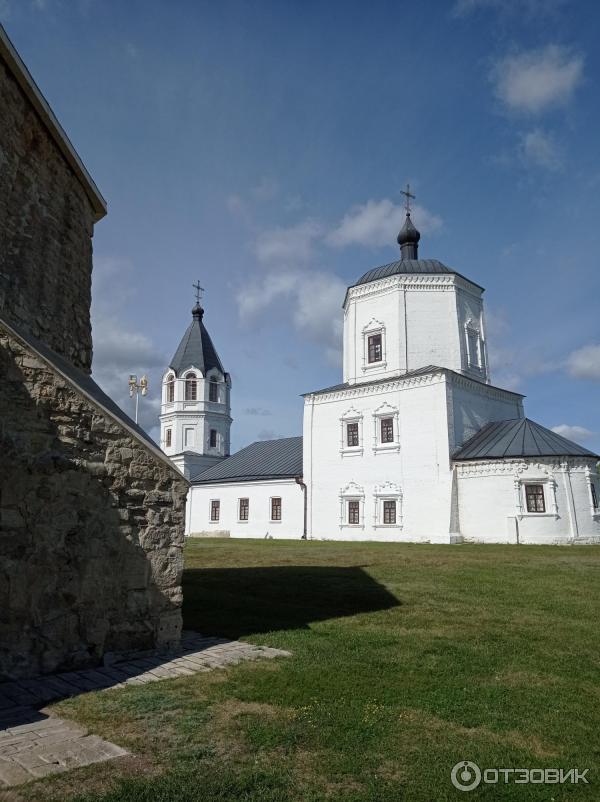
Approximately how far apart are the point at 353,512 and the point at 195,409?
20.0 metres

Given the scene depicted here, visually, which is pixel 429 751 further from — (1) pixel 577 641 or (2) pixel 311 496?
(2) pixel 311 496

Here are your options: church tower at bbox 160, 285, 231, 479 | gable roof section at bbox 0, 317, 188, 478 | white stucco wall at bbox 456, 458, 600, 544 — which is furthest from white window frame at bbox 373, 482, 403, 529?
gable roof section at bbox 0, 317, 188, 478

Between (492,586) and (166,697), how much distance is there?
8151mm

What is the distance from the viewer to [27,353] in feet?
18.4

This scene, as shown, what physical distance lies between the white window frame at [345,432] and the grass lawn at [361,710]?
19600 millimetres

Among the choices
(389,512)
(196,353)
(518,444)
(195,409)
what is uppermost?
(196,353)

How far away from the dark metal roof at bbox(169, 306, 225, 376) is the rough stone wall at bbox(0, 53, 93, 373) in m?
35.5

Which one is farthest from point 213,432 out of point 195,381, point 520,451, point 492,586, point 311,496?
point 492,586

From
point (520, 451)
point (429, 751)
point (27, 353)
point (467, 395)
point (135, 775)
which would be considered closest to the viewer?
point (135, 775)

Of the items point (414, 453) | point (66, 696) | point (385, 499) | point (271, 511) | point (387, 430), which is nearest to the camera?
point (66, 696)

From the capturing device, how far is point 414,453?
26.7 meters

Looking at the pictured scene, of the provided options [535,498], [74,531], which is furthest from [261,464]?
[74,531]

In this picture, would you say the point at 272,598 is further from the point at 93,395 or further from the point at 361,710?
the point at 361,710

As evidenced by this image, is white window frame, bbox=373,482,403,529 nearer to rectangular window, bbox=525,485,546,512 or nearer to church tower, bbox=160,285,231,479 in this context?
rectangular window, bbox=525,485,546,512
